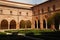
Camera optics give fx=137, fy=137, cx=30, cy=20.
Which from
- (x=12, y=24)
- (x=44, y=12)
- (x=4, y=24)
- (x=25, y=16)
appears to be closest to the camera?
(x=44, y=12)

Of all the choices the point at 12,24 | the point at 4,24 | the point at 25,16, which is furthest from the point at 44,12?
the point at 4,24

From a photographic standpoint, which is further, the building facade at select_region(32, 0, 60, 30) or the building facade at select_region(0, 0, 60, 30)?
the building facade at select_region(0, 0, 60, 30)

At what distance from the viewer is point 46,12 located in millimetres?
31297

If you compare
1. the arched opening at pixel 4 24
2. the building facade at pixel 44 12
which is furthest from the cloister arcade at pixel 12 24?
the building facade at pixel 44 12

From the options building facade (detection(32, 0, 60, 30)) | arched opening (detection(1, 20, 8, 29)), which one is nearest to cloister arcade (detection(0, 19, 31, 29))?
arched opening (detection(1, 20, 8, 29))

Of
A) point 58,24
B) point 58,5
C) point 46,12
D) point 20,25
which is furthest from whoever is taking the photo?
point 20,25

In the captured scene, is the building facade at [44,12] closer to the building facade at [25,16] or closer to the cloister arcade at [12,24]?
the building facade at [25,16]

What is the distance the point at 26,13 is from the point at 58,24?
44.0 ft

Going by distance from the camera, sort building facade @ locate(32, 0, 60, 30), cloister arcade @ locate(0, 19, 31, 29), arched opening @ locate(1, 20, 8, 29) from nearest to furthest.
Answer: building facade @ locate(32, 0, 60, 30), arched opening @ locate(1, 20, 8, 29), cloister arcade @ locate(0, 19, 31, 29)

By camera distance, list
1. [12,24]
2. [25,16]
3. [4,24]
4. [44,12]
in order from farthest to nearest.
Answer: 1. [25,16]
2. [12,24]
3. [4,24]
4. [44,12]

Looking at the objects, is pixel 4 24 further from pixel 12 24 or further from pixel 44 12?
pixel 44 12

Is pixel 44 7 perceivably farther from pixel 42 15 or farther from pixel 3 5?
pixel 3 5

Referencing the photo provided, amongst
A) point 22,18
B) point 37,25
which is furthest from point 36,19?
point 22,18

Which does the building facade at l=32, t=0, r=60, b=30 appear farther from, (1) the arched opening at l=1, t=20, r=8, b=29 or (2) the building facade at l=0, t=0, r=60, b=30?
(1) the arched opening at l=1, t=20, r=8, b=29
